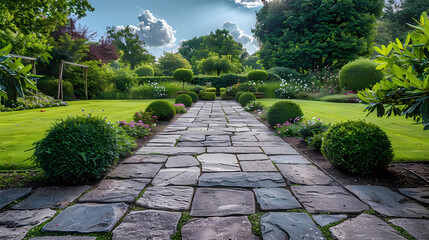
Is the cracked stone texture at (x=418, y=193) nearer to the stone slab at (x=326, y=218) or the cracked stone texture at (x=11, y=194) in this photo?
the stone slab at (x=326, y=218)

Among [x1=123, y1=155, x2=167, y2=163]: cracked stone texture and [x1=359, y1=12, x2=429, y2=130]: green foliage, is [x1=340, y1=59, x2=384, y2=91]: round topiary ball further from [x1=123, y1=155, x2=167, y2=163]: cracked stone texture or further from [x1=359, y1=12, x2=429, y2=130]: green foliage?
[x1=123, y1=155, x2=167, y2=163]: cracked stone texture

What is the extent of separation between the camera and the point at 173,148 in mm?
4109

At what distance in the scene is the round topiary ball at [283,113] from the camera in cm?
577

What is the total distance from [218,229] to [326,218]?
35.4 inches

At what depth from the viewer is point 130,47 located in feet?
123

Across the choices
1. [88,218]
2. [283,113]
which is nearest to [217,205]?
[88,218]

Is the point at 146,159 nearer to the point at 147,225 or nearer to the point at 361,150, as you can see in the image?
the point at 147,225

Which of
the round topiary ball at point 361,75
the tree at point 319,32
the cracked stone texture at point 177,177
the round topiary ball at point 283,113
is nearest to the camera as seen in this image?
the cracked stone texture at point 177,177

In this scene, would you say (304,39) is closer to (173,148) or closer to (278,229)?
(173,148)

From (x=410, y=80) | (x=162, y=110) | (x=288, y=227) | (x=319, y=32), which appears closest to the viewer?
(x=410, y=80)

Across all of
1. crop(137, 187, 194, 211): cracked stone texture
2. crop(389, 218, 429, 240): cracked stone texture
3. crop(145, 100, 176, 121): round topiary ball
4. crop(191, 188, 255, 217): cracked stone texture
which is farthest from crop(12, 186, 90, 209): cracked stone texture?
crop(145, 100, 176, 121): round topiary ball

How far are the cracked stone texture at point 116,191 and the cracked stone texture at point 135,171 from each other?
152 millimetres

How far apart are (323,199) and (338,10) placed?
22.3 metres

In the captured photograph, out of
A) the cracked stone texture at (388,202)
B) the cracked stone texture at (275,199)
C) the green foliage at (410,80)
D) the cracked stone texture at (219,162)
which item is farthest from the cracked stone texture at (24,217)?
the green foliage at (410,80)
